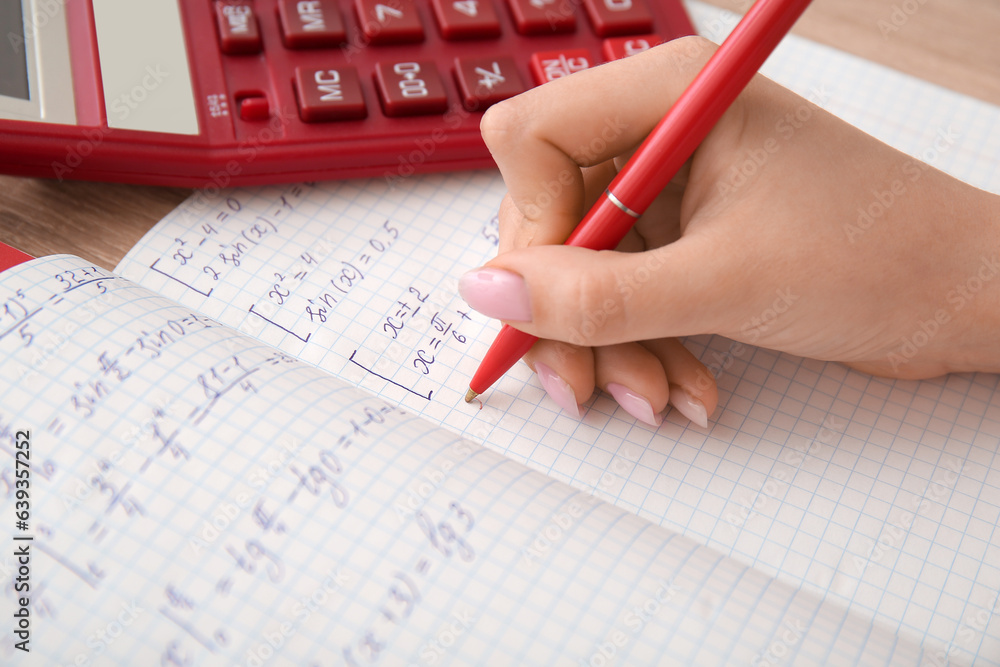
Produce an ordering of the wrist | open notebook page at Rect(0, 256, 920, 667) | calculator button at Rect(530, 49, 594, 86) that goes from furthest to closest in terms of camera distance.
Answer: calculator button at Rect(530, 49, 594, 86) < the wrist < open notebook page at Rect(0, 256, 920, 667)

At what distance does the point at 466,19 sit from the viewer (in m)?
0.49

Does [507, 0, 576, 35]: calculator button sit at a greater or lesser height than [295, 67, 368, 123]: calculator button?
greater

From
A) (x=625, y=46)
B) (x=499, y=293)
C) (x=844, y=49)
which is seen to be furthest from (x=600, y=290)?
(x=844, y=49)

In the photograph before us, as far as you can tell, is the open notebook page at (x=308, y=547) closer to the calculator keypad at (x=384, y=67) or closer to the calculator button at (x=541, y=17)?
the calculator keypad at (x=384, y=67)

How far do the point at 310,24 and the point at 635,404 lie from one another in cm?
32

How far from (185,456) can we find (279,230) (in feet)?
0.59

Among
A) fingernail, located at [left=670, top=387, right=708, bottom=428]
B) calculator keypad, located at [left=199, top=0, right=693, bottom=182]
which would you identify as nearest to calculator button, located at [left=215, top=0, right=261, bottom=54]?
calculator keypad, located at [left=199, top=0, right=693, bottom=182]

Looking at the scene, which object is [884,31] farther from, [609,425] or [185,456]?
[185,456]

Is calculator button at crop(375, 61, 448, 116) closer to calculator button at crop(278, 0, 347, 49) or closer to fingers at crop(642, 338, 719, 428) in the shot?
calculator button at crop(278, 0, 347, 49)

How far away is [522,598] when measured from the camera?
273 millimetres

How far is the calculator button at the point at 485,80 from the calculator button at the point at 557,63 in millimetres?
14

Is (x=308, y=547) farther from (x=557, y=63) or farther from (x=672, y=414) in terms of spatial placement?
(x=557, y=63)

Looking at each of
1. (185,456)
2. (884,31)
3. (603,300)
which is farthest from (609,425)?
(884,31)

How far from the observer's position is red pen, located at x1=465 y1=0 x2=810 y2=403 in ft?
0.98
